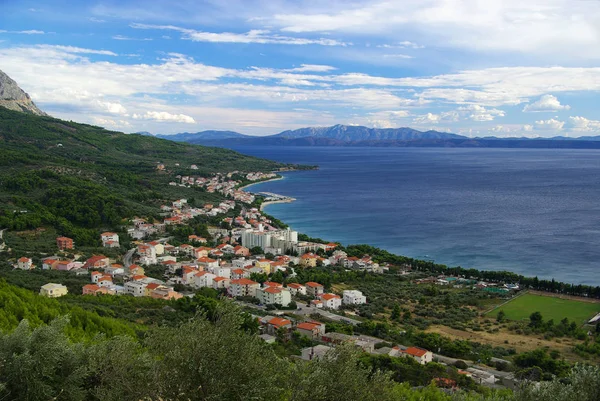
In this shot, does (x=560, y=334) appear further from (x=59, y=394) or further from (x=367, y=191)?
(x=367, y=191)

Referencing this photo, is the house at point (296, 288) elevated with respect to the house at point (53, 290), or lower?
lower

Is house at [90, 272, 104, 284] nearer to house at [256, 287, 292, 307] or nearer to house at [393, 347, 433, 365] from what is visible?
house at [256, 287, 292, 307]

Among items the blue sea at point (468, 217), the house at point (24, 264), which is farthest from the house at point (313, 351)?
the blue sea at point (468, 217)

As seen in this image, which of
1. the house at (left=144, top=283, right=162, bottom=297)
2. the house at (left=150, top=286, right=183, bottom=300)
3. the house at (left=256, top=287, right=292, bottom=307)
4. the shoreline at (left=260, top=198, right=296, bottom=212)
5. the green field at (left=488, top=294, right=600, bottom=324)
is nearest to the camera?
the house at (left=150, top=286, right=183, bottom=300)

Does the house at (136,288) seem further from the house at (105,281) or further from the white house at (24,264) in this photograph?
the white house at (24,264)

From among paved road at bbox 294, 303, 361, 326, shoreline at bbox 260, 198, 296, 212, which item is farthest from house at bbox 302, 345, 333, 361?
shoreline at bbox 260, 198, 296, 212

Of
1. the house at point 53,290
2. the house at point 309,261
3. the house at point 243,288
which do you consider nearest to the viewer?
the house at point 53,290

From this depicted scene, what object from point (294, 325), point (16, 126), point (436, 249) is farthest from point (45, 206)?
point (16, 126)
